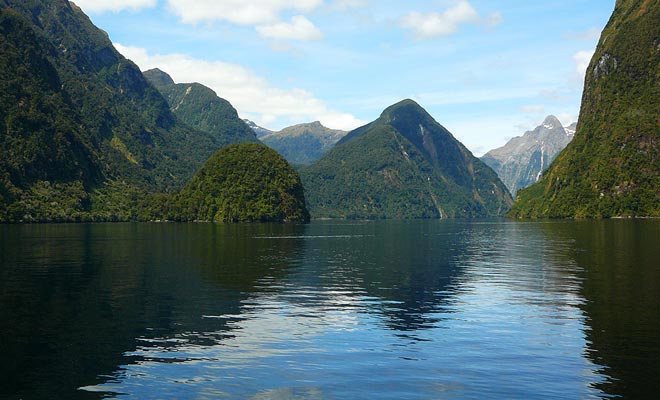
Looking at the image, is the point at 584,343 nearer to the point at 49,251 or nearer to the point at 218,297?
the point at 218,297

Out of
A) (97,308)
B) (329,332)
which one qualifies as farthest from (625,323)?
(97,308)

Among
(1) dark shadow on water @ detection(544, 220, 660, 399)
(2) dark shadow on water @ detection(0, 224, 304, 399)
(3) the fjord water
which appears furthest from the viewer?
(2) dark shadow on water @ detection(0, 224, 304, 399)

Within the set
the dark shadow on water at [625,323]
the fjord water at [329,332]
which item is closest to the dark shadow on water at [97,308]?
the fjord water at [329,332]

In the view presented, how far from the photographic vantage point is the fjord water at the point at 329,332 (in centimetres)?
3083

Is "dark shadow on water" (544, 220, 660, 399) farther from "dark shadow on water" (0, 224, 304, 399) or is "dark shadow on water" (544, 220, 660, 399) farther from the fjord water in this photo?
"dark shadow on water" (0, 224, 304, 399)

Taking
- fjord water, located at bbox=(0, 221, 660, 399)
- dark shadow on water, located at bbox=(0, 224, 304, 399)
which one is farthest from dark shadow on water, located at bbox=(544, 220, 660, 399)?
dark shadow on water, located at bbox=(0, 224, 304, 399)

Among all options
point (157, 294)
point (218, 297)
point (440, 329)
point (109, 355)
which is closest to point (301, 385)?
point (109, 355)

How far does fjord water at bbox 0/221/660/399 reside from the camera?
101ft

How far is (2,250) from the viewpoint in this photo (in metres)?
116

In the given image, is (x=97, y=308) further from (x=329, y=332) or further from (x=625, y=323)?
(x=625, y=323)

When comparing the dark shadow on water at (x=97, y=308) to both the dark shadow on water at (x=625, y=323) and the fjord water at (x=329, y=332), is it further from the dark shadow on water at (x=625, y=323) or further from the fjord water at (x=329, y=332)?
the dark shadow on water at (x=625, y=323)

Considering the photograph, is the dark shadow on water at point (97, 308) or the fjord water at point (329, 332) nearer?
the fjord water at point (329, 332)

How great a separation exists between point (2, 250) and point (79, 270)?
43.7m

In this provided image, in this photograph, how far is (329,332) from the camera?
143 feet
